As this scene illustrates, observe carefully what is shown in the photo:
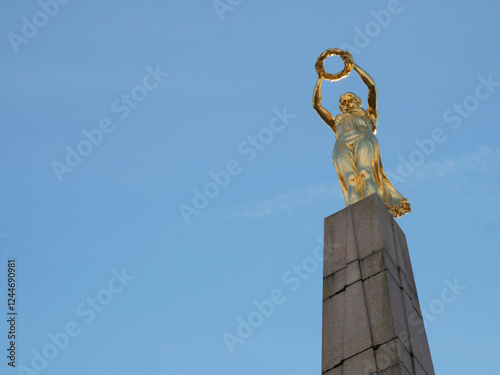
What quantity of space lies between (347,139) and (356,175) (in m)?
0.97

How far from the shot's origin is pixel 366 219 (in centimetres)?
1544

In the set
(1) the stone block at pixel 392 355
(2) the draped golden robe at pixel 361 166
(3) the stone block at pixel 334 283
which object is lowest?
(1) the stone block at pixel 392 355

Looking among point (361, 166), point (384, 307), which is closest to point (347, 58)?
point (361, 166)

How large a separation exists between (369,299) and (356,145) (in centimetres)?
408

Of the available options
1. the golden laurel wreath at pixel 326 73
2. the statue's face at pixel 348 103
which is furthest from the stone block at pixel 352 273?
the golden laurel wreath at pixel 326 73

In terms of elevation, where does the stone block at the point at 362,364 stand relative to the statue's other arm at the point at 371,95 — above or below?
below

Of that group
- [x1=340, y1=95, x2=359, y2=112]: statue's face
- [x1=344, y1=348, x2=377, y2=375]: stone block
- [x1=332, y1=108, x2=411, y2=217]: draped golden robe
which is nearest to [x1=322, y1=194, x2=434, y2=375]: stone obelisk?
[x1=344, y1=348, x2=377, y2=375]: stone block

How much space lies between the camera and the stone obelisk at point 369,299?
13.0 m

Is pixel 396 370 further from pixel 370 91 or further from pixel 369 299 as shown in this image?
pixel 370 91

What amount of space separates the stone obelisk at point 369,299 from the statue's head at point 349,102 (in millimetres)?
2827

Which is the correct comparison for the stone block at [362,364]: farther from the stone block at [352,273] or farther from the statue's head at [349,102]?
the statue's head at [349,102]

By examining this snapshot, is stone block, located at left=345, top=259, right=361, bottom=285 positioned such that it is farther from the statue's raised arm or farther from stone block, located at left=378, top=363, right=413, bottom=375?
the statue's raised arm

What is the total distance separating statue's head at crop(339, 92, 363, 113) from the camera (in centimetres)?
1802

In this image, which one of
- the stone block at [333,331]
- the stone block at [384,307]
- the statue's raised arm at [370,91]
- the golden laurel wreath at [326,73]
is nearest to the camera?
the stone block at [384,307]
